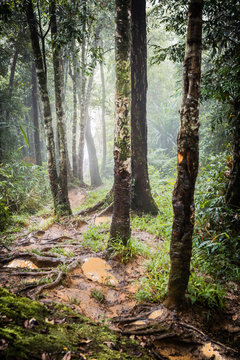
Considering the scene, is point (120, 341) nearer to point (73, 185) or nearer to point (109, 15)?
point (73, 185)

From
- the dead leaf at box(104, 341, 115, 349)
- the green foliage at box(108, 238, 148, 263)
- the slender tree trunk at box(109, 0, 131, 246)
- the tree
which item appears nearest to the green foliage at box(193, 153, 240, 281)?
the green foliage at box(108, 238, 148, 263)

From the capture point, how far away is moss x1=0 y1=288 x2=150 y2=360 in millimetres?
1082

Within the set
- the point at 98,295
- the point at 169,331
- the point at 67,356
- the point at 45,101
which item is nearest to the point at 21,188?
the point at 45,101

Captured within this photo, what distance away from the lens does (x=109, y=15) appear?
515 inches

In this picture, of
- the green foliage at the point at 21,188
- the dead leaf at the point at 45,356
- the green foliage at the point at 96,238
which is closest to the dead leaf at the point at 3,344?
the dead leaf at the point at 45,356

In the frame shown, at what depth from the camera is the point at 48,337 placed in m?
1.33

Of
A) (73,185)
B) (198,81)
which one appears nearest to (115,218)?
(198,81)

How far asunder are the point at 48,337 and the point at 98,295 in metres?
1.94

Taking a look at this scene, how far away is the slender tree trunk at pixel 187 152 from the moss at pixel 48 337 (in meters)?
1.01

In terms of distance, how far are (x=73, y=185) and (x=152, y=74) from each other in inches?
599

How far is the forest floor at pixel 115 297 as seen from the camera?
218 cm

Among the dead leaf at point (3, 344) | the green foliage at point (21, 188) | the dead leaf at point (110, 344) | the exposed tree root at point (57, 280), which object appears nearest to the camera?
the dead leaf at point (3, 344)

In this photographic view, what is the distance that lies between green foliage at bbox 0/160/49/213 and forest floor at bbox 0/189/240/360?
292 centimetres

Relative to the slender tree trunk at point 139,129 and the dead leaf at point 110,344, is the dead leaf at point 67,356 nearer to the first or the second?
the dead leaf at point 110,344
